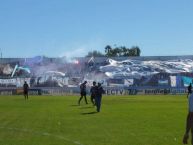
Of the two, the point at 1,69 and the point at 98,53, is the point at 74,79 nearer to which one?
the point at 1,69

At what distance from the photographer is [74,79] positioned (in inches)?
3258

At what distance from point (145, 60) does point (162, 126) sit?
219 ft

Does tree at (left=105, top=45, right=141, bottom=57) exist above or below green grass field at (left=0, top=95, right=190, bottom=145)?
above

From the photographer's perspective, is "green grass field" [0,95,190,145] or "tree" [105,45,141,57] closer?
"green grass field" [0,95,190,145]

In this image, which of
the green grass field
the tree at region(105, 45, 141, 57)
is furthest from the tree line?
the green grass field

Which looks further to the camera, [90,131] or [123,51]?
[123,51]

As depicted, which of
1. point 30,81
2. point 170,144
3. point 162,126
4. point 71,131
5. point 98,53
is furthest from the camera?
point 98,53

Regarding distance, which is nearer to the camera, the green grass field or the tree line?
the green grass field

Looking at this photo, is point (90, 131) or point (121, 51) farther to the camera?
point (121, 51)

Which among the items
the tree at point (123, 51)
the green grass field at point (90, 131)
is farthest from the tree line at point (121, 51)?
the green grass field at point (90, 131)

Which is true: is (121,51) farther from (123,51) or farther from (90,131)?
(90,131)

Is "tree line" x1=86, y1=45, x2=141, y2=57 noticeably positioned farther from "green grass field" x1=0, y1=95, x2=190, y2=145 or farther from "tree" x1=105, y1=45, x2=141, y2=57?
"green grass field" x1=0, y1=95, x2=190, y2=145

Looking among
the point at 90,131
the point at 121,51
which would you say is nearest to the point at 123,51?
the point at 121,51

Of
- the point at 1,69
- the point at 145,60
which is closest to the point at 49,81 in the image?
the point at 1,69
